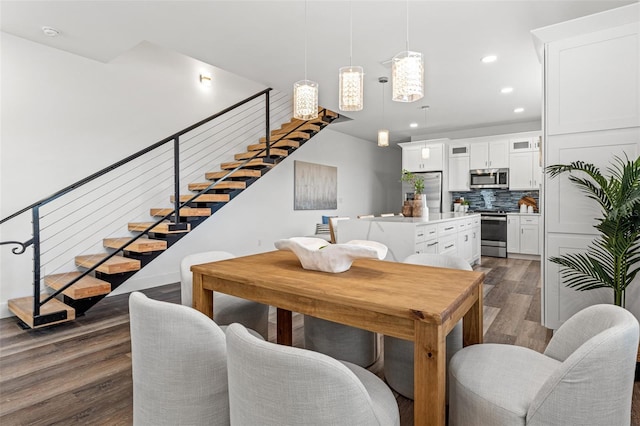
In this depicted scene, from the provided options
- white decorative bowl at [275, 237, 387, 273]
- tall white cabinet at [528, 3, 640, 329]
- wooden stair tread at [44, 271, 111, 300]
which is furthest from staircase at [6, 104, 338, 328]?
tall white cabinet at [528, 3, 640, 329]

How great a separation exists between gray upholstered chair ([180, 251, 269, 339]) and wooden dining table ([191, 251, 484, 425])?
0.84ft

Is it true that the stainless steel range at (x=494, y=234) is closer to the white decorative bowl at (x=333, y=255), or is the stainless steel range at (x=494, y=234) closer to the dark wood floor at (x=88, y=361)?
the dark wood floor at (x=88, y=361)

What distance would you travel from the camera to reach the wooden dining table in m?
1.07

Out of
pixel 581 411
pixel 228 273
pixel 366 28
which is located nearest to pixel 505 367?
pixel 581 411

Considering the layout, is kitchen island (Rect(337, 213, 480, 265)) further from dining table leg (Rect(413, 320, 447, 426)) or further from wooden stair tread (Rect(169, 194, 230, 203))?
dining table leg (Rect(413, 320, 447, 426))

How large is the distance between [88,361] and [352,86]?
2.55 meters

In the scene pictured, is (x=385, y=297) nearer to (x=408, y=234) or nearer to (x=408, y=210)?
(x=408, y=234)

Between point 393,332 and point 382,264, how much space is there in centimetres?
75

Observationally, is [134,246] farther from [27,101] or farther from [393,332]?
[393,332]

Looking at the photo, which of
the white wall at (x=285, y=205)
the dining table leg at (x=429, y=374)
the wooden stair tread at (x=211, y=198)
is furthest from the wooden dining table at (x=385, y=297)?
the white wall at (x=285, y=205)

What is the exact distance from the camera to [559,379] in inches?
36.4

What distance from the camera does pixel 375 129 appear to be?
23.9 ft

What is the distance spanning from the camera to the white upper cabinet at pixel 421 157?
727cm

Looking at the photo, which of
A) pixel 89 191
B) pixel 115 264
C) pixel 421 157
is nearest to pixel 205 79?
pixel 89 191
